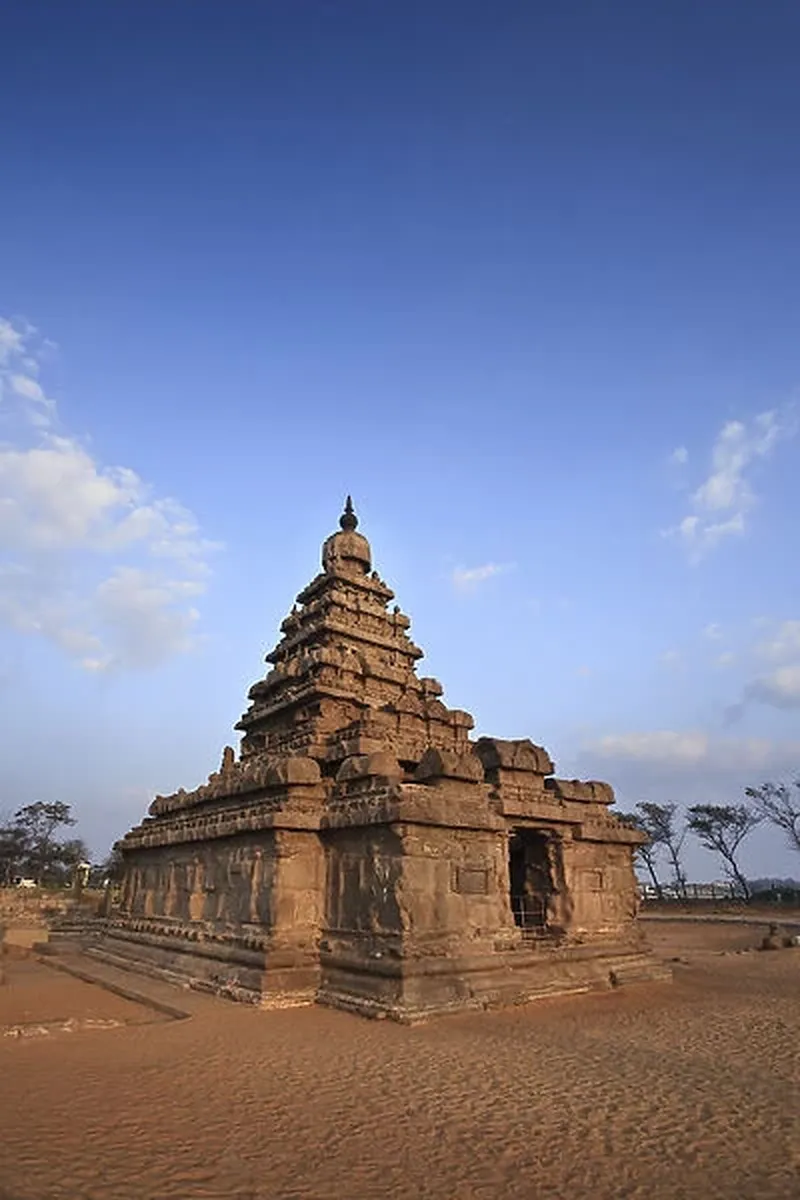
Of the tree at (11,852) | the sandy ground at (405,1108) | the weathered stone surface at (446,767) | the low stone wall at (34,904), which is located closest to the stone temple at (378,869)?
the weathered stone surface at (446,767)

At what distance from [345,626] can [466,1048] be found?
11.6 metres

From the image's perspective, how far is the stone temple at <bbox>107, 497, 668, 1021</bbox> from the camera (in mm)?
10531

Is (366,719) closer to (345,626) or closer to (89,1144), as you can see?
(345,626)

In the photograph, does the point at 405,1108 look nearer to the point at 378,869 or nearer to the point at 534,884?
the point at 378,869

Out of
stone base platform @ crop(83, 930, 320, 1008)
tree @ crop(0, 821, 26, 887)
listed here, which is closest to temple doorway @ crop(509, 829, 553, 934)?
stone base platform @ crop(83, 930, 320, 1008)

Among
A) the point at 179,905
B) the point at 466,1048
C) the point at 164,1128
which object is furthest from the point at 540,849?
the point at 164,1128

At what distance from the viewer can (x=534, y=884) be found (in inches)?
550

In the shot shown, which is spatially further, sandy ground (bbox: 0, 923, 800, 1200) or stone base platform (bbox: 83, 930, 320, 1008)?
stone base platform (bbox: 83, 930, 320, 1008)

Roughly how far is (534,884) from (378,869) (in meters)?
4.51

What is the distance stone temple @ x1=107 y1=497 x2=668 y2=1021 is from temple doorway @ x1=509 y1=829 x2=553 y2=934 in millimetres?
36

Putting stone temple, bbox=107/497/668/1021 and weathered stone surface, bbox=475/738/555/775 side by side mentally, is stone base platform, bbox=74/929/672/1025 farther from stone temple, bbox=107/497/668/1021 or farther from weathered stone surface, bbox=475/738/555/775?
weathered stone surface, bbox=475/738/555/775

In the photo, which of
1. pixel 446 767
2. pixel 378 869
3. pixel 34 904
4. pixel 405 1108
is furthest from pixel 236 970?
pixel 34 904

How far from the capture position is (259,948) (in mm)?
11266

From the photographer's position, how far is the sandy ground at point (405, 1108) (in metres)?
4.52
